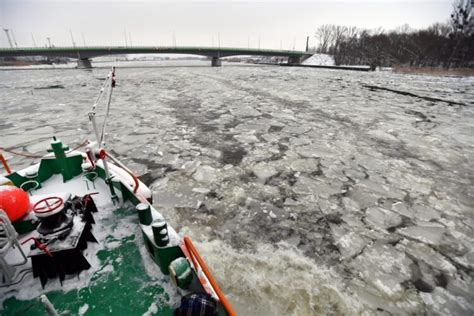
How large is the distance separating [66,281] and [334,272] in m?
2.26

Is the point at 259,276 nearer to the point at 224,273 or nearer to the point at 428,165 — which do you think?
the point at 224,273

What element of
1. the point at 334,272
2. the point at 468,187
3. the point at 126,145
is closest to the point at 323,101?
the point at 468,187

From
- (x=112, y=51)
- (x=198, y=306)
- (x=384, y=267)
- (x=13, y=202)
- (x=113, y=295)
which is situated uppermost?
(x=112, y=51)

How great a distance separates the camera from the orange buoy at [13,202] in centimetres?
172

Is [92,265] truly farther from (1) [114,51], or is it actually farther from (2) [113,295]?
(1) [114,51]

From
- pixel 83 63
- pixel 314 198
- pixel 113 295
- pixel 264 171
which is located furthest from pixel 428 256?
pixel 83 63

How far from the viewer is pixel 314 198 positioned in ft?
10.7

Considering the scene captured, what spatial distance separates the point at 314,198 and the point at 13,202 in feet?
10.7

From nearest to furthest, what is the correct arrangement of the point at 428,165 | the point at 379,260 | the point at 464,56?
the point at 379,260 → the point at 428,165 → the point at 464,56

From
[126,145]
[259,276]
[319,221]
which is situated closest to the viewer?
[259,276]

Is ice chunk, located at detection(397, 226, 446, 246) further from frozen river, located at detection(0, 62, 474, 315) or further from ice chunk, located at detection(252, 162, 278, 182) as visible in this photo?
ice chunk, located at detection(252, 162, 278, 182)

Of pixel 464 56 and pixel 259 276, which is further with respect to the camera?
pixel 464 56

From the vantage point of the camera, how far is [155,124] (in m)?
6.58

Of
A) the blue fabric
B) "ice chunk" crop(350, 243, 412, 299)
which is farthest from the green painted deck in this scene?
"ice chunk" crop(350, 243, 412, 299)
